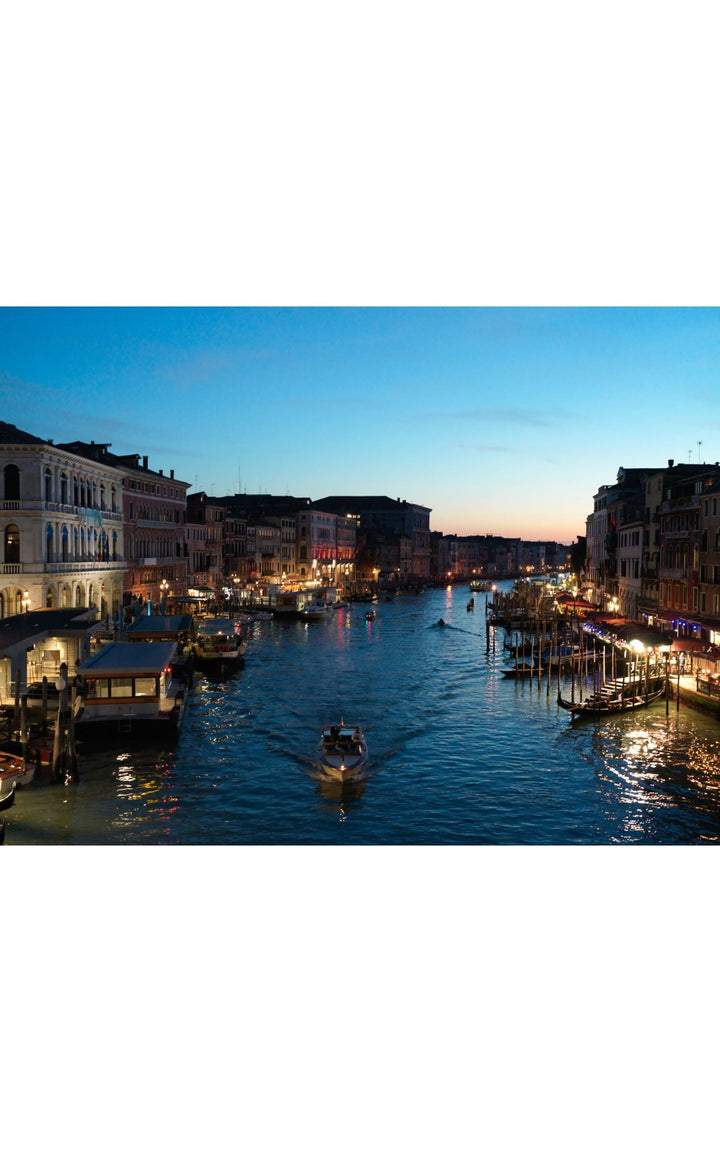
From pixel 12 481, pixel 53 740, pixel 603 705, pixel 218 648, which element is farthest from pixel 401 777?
pixel 218 648

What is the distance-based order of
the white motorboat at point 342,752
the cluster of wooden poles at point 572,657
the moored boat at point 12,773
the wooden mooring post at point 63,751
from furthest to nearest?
the cluster of wooden poles at point 572,657 < the white motorboat at point 342,752 < the wooden mooring post at point 63,751 < the moored boat at point 12,773

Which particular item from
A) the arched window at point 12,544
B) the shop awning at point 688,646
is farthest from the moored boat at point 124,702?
the shop awning at point 688,646

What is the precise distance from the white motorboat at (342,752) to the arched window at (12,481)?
13967 mm

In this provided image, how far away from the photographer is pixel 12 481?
86.5ft

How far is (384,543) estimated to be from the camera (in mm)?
108188

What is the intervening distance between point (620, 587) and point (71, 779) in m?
35.9

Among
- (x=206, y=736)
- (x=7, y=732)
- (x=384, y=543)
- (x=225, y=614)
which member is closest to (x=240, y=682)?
(x=206, y=736)

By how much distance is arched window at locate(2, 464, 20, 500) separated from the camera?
86.2ft

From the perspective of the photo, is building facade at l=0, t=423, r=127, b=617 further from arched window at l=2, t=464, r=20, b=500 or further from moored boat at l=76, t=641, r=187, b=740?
moored boat at l=76, t=641, r=187, b=740

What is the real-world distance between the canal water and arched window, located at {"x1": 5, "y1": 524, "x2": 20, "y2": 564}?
7203 millimetres

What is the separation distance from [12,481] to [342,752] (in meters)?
Result: 15.5

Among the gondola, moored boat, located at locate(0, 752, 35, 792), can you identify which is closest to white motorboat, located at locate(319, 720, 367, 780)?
moored boat, located at locate(0, 752, 35, 792)

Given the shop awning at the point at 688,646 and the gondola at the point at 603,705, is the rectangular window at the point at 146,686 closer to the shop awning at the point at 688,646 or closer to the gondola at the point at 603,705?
the gondola at the point at 603,705

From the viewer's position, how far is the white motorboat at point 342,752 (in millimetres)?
16391
